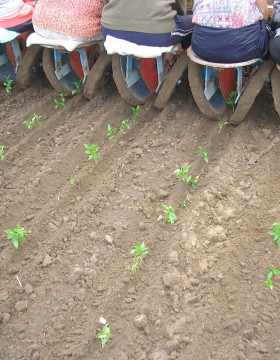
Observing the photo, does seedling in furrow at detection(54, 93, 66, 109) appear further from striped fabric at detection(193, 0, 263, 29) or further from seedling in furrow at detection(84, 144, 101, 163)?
striped fabric at detection(193, 0, 263, 29)

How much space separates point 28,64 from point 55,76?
30 centimetres

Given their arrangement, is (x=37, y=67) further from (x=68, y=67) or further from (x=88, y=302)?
(x=88, y=302)

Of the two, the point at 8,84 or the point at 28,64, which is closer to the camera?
the point at 28,64

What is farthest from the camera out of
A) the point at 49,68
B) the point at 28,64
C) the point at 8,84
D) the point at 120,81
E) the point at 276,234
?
the point at 8,84

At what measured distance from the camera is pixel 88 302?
223 cm

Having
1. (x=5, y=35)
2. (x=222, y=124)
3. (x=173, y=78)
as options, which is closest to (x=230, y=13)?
(x=173, y=78)

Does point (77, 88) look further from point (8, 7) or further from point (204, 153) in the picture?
point (204, 153)

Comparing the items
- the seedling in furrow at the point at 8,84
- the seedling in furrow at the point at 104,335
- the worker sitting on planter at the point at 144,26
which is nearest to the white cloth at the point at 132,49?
the worker sitting on planter at the point at 144,26

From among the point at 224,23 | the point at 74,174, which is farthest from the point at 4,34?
the point at 224,23

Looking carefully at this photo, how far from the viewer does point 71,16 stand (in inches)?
127

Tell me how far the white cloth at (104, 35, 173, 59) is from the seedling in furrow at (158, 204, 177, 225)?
1.13 meters

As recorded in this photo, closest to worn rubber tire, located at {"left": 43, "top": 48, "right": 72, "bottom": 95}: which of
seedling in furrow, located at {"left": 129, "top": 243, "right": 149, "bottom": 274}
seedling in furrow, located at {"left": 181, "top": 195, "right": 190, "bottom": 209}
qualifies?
seedling in furrow, located at {"left": 181, "top": 195, "right": 190, "bottom": 209}

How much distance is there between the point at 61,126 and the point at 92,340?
1.90m

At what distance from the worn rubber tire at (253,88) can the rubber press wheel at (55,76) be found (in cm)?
152
